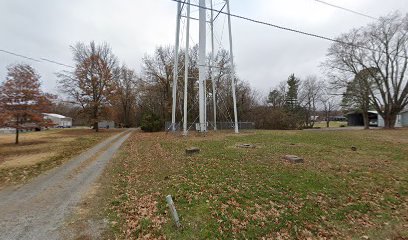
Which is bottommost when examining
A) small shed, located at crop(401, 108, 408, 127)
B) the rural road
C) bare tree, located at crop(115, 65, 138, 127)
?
the rural road

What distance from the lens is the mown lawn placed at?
4.23 meters

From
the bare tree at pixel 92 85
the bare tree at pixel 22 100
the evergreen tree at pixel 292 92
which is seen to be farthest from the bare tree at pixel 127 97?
the evergreen tree at pixel 292 92

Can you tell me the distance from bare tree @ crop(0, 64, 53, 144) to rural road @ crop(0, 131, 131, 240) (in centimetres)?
1091

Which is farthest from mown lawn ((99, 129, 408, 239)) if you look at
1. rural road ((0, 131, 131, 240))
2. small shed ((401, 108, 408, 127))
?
small shed ((401, 108, 408, 127))

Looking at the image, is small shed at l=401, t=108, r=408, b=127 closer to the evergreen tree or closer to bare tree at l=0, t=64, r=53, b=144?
the evergreen tree

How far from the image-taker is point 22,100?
54.6ft

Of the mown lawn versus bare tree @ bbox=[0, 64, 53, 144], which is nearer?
the mown lawn

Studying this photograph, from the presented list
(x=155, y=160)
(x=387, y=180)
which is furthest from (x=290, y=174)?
(x=155, y=160)

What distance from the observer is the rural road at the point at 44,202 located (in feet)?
13.7

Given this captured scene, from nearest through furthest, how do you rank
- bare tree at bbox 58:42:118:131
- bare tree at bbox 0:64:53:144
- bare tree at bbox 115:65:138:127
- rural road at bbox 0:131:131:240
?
rural road at bbox 0:131:131:240 → bare tree at bbox 0:64:53:144 → bare tree at bbox 58:42:118:131 → bare tree at bbox 115:65:138:127

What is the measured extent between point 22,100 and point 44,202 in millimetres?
15415

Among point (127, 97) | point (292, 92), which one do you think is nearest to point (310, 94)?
point (292, 92)

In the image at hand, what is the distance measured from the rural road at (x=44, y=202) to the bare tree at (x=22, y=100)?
10.9 meters

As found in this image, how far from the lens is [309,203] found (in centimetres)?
527
